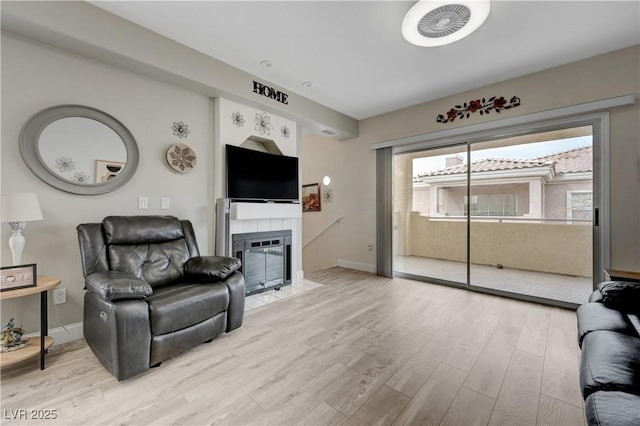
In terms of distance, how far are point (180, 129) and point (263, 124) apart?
1076mm

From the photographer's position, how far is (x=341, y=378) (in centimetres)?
179

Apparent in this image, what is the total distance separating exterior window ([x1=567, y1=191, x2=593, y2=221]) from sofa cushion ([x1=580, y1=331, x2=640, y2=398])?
2280 millimetres

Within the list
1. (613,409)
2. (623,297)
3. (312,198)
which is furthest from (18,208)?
(312,198)

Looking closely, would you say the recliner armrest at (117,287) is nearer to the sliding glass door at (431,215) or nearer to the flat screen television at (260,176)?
the flat screen television at (260,176)

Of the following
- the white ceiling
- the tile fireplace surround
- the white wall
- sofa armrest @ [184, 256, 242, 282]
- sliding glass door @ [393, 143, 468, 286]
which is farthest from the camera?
sliding glass door @ [393, 143, 468, 286]

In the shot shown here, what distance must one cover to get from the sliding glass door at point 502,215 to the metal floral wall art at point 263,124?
2228 mm

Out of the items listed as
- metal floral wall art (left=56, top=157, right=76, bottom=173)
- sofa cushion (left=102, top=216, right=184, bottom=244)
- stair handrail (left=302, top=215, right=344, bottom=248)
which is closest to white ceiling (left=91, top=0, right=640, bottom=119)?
metal floral wall art (left=56, top=157, right=76, bottom=173)

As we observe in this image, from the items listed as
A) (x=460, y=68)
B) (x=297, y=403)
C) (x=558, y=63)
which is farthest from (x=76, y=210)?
(x=558, y=63)

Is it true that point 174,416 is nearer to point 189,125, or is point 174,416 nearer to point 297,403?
point 297,403

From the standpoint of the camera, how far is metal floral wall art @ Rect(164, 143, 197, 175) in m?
2.92

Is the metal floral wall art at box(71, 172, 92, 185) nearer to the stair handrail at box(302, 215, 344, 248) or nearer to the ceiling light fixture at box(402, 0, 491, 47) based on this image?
the ceiling light fixture at box(402, 0, 491, 47)

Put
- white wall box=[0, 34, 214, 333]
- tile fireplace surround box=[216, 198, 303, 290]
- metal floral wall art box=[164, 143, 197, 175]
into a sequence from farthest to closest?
1. tile fireplace surround box=[216, 198, 303, 290]
2. metal floral wall art box=[164, 143, 197, 175]
3. white wall box=[0, 34, 214, 333]

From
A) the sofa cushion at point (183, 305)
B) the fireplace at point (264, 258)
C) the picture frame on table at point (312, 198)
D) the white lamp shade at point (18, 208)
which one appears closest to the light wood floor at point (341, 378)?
the sofa cushion at point (183, 305)

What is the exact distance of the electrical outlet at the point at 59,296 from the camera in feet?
7.47
